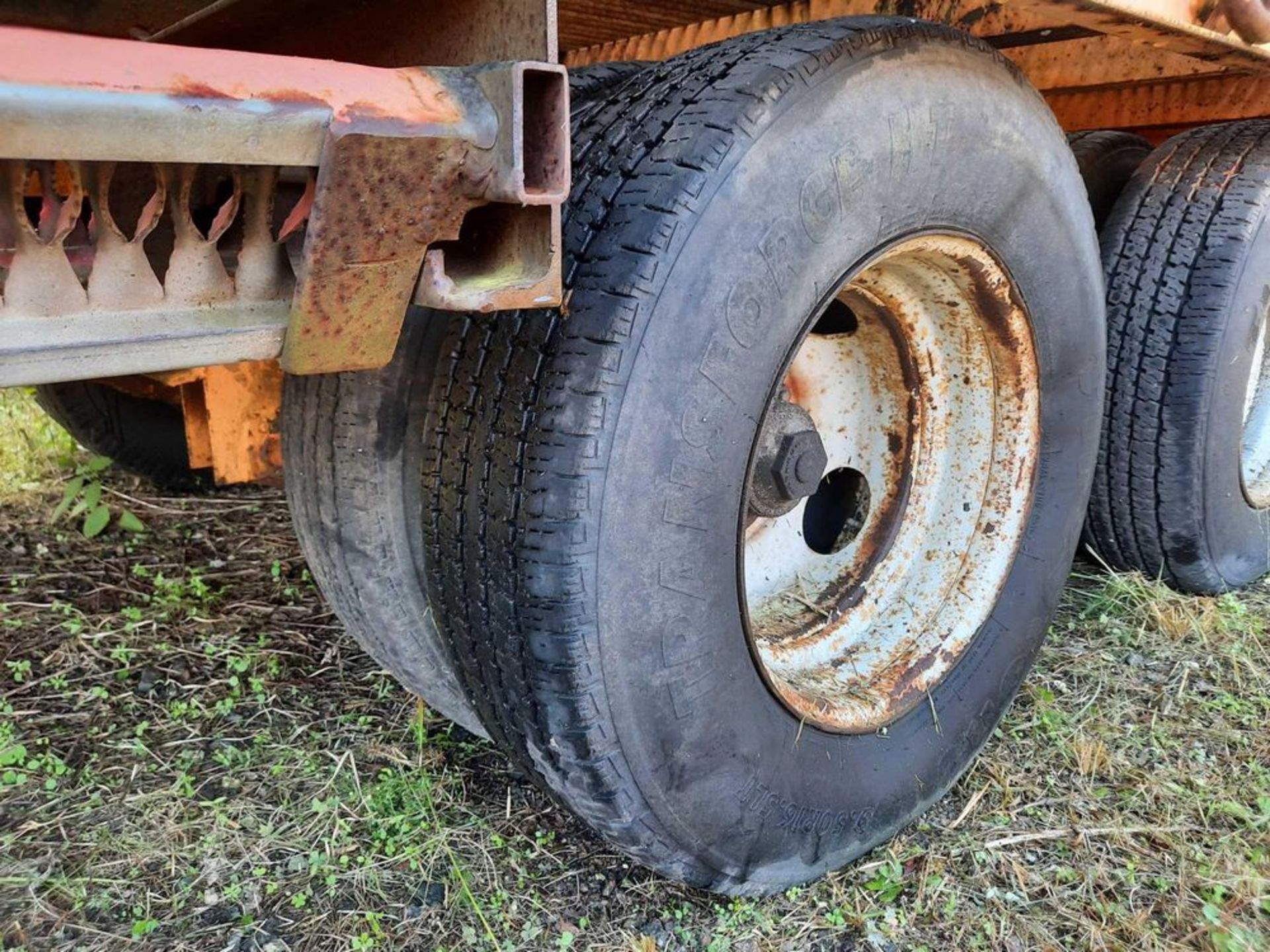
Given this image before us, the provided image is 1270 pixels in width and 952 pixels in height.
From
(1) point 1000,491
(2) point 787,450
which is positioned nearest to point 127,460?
(2) point 787,450

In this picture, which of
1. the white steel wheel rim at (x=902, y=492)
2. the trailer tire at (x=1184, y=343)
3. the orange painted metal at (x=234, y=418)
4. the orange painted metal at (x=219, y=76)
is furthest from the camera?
the trailer tire at (x=1184, y=343)

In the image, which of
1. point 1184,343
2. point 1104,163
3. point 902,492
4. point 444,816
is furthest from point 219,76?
point 1104,163

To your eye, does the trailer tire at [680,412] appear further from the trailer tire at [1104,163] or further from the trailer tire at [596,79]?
the trailer tire at [1104,163]

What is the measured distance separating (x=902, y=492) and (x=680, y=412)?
2.88 ft

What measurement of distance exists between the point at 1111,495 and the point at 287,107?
7.75 feet

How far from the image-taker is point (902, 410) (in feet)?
6.40

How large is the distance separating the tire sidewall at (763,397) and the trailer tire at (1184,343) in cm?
84

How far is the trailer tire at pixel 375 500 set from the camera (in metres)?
1.45

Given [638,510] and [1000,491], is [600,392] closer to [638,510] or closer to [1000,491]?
[638,510]

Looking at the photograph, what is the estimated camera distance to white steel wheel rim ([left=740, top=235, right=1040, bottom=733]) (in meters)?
1.75

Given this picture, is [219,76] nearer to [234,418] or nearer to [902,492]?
[234,418]

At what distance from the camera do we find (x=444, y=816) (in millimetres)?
1707

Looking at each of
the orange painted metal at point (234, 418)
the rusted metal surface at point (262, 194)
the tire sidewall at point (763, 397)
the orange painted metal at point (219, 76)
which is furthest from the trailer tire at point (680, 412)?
the orange painted metal at point (234, 418)

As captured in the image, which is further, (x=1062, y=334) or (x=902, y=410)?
(x=902, y=410)
